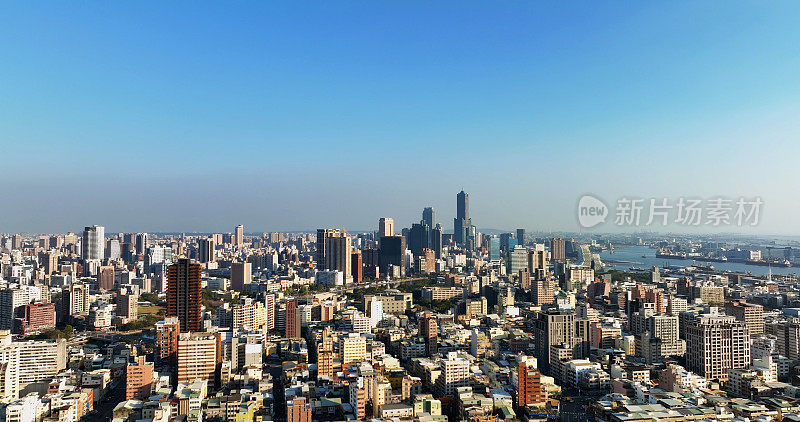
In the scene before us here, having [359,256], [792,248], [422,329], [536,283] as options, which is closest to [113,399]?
[422,329]

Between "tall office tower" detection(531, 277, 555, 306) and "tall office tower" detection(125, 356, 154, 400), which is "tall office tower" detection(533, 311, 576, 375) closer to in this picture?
"tall office tower" detection(125, 356, 154, 400)

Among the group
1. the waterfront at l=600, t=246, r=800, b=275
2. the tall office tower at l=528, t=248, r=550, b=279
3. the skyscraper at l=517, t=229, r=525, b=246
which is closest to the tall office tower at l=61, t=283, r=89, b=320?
the tall office tower at l=528, t=248, r=550, b=279

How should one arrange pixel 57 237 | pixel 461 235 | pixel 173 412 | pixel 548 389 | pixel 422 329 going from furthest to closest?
1. pixel 461 235
2. pixel 57 237
3. pixel 422 329
4. pixel 548 389
5. pixel 173 412

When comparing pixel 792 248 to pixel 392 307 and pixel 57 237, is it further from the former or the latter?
pixel 57 237

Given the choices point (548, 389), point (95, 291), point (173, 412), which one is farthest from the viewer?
point (95, 291)

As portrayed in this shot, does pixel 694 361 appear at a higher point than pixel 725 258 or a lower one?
lower

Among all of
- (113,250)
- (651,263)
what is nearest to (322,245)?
(113,250)
